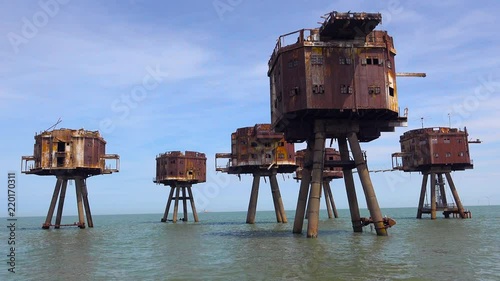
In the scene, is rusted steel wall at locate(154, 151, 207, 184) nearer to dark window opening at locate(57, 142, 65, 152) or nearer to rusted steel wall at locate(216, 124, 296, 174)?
rusted steel wall at locate(216, 124, 296, 174)

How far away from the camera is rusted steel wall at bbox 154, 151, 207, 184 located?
69.9 metres

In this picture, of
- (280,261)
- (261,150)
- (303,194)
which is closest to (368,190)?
(303,194)

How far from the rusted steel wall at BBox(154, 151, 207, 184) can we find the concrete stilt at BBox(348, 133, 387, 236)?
1635 inches

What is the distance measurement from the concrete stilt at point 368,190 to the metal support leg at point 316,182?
2.41 metres

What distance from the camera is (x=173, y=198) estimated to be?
245ft

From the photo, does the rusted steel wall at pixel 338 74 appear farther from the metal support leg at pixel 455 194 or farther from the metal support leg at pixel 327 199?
the metal support leg at pixel 327 199

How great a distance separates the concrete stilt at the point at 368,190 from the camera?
104 ft

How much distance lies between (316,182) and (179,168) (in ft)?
137

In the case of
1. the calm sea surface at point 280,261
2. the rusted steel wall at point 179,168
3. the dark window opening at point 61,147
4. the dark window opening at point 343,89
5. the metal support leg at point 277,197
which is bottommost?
the calm sea surface at point 280,261

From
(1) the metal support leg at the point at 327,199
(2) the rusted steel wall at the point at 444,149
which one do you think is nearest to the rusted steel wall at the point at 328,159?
(1) the metal support leg at the point at 327,199

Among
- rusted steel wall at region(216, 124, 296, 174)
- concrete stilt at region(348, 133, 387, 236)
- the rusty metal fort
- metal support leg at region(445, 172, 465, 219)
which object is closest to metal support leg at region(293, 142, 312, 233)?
the rusty metal fort

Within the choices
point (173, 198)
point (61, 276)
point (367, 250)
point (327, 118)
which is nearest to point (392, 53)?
point (327, 118)

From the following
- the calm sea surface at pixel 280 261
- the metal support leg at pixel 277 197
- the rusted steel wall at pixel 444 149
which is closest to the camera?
the calm sea surface at pixel 280 261

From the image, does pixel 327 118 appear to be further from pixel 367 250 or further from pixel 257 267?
pixel 257 267
